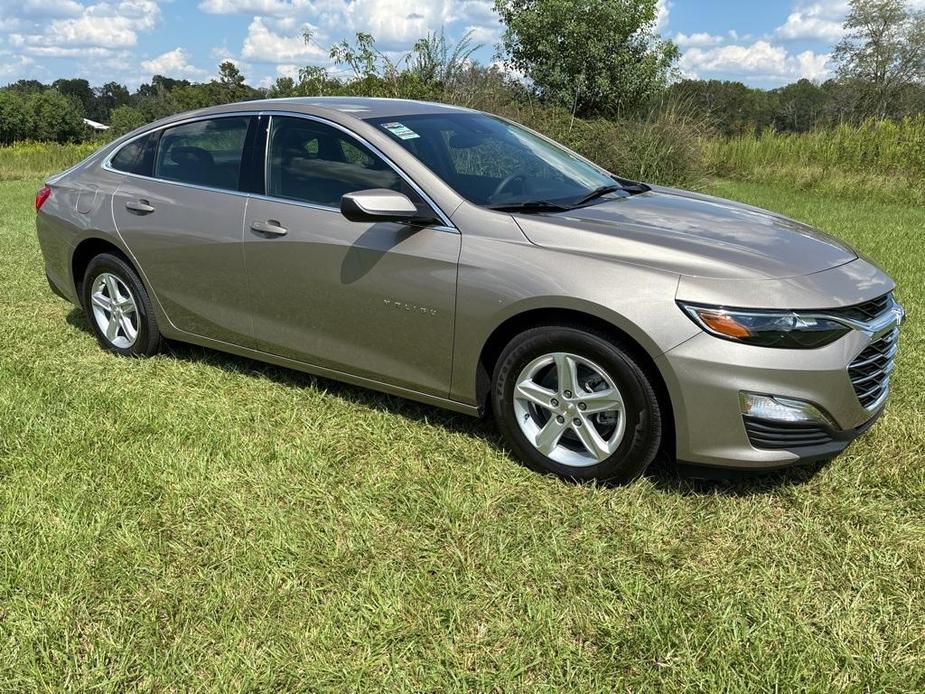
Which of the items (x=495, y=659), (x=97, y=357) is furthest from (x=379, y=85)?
(x=495, y=659)

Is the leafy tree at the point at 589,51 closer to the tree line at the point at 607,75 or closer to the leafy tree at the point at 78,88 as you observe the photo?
the tree line at the point at 607,75

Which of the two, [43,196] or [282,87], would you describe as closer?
[43,196]

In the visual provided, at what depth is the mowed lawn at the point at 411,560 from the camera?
2.20 m

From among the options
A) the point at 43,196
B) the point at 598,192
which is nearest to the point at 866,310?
Result: the point at 598,192

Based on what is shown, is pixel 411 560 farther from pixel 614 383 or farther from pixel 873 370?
pixel 873 370

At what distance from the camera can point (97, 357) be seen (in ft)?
15.7

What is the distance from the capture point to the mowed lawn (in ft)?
7.22

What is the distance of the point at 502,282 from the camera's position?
3.07m

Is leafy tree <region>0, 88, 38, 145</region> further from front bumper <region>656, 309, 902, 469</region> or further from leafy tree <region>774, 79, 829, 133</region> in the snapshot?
front bumper <region>656, 309, 902, 469</region>

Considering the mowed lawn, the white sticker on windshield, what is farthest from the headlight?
the white sticker on windshield

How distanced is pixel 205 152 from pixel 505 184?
1.77 m

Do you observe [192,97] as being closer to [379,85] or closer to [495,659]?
[379,85]

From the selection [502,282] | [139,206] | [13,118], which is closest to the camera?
[502,282]

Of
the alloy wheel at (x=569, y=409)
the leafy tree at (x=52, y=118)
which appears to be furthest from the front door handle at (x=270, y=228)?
the leafy tree at (x=52, y=118)
